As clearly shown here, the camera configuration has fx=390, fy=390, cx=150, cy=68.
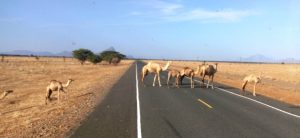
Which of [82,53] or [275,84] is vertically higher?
[82,53]

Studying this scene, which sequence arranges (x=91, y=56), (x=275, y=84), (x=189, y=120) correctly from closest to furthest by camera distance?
(x=189, y=120) < (x=275, y=84) < (x=91, y=56)

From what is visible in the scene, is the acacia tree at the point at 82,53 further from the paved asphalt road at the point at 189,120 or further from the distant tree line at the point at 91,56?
the paved asphalt road at the point at 189,120

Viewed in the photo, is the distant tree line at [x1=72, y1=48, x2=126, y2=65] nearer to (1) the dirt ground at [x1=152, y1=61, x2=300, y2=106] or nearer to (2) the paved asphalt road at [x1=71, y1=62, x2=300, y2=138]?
(1) the dirt ground at [x1=152, y1=61, x2=300, y2=106]

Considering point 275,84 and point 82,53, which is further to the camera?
point 82,53

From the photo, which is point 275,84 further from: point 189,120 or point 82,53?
point 82,53

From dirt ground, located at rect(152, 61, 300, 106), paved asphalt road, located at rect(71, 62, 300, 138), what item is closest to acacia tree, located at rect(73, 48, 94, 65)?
dirt ground, located at rect(152, 61, 300, 106)

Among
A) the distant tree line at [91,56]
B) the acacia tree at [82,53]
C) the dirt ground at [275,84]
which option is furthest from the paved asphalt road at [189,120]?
the acacia tree at [82,53]

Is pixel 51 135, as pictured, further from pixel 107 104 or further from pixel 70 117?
pixel 107 104

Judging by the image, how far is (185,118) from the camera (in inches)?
540

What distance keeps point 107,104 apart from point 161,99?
2.91 meters

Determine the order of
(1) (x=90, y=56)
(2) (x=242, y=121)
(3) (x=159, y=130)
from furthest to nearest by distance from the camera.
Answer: (1) (x=90, y=56), (2) (x=242, y=121), (3) (x=159, y=130)

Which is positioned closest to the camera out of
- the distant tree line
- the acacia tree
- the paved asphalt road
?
the paved asphalt road

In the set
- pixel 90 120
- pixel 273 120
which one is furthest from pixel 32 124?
pixel 273 120

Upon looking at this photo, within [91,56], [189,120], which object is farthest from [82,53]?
[189,120]
